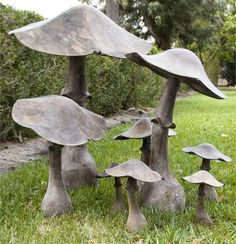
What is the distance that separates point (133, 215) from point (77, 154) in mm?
1127

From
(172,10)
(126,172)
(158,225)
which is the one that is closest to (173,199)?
(158,225)

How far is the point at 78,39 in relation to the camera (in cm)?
352

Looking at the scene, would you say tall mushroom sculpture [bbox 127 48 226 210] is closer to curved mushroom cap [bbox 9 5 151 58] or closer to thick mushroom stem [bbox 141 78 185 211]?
thick mushroom stem [bbox 141 78 185 211]

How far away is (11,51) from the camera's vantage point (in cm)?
655

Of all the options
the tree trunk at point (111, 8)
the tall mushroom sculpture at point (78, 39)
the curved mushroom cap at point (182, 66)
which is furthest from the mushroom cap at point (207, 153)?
the tree trunk at point (111, 8)

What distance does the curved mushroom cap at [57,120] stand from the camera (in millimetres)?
3090

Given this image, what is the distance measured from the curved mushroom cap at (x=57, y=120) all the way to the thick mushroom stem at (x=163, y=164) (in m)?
0.56

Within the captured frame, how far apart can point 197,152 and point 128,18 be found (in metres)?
23.8

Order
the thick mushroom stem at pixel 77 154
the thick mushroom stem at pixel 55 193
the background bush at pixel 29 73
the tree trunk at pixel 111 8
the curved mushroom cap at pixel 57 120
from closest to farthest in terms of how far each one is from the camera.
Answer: the curved mushroom cap at pixel 57 120, the thick mushroom stem at pixel 55 193, the thick mushroom stem at pixel 77 154, the background bush at pixel 29 73, the tree trunk at pixel 111 8

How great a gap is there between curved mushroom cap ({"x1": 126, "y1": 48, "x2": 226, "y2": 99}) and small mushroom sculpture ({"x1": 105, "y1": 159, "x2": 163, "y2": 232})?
0.73 meters

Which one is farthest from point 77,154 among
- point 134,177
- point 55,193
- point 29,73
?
point 29,73

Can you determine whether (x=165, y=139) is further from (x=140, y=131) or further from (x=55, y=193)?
(x=55, y=193)

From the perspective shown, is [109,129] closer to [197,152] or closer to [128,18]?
[197,152]

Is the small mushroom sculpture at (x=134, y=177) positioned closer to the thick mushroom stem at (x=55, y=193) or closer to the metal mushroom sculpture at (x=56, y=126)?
the metal mushroom sculpture at (x=56, y=126)
